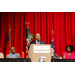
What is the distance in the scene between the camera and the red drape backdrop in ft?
17.9

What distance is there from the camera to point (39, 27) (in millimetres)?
5578

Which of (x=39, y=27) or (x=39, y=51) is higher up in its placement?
(x=39, y=27)

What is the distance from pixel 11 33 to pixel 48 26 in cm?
146

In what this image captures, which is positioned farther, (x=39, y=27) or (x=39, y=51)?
(x=39, y=27)

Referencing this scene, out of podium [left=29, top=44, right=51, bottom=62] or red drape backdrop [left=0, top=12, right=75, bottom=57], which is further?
red drape backdrop [left=0, top=12, right=75, bottom=57]

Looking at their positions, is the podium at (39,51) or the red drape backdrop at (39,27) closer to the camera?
the podium at (39,51)

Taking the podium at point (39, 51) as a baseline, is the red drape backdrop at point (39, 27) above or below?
above

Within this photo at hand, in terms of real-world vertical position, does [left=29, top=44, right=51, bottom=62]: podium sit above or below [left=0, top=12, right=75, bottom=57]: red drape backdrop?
below

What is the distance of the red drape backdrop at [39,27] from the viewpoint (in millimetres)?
5469

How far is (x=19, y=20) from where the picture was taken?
5.53 m
